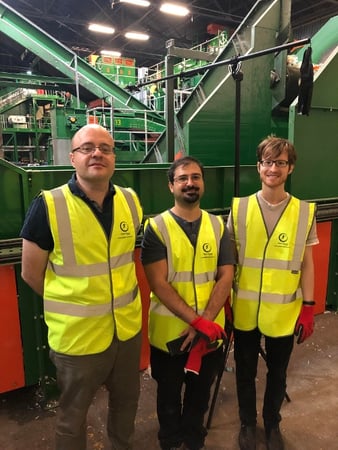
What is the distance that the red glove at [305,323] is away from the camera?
1753 millimetres

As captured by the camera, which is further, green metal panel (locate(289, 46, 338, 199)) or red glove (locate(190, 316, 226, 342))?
green metal panel (locate(289, 46, 338, 199))

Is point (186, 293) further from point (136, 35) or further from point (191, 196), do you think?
point (136, 35)

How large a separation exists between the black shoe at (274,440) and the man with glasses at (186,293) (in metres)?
0.44

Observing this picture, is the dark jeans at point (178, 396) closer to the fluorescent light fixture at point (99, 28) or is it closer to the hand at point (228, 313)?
the hand at point (228, 313)

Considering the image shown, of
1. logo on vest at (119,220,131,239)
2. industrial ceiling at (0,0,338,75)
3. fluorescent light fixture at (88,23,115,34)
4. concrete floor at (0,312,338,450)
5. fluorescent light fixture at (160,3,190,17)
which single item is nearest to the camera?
logo on vest at (119,220,131,239)

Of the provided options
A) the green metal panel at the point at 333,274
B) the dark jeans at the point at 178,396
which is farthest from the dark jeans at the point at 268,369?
the green metal panel at the point at 333,274

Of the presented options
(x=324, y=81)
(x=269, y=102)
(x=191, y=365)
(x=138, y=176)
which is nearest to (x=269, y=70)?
(x=269, y=102)

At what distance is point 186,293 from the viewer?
1629 millimetres

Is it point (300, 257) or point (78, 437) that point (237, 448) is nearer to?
point (78, 437)

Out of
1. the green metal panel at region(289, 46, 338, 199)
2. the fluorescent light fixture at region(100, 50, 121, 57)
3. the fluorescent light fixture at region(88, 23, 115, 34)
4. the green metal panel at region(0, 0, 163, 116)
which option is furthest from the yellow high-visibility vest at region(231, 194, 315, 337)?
the fluorescent light fixture at region(100, 50, 121, 57)

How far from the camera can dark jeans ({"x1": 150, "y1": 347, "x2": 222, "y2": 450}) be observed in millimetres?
1700

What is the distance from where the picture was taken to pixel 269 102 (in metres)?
3.69

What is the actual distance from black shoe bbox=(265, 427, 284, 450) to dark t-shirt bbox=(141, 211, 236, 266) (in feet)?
3.19

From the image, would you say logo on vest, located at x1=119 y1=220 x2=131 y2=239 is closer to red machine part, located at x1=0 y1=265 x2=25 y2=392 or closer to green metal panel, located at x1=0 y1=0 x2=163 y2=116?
red machine part, located at x1=0 y1=265 x2=25 y2=392
